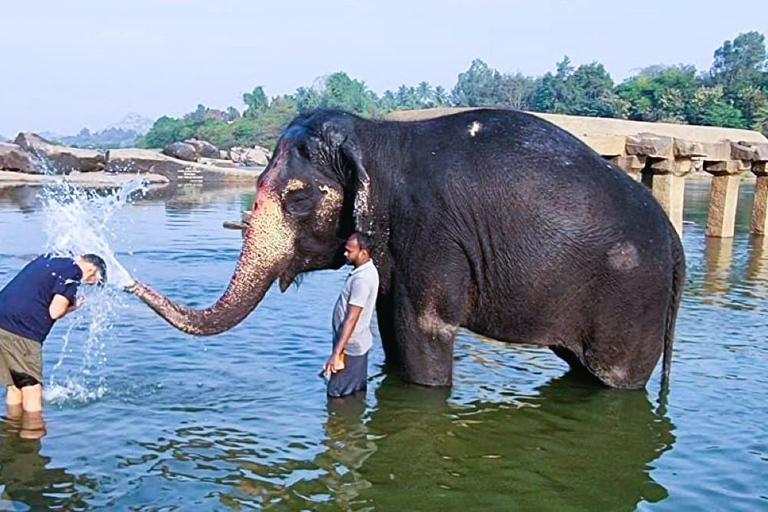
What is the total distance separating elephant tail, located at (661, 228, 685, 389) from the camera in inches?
329

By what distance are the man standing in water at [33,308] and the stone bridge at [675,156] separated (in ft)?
25.1

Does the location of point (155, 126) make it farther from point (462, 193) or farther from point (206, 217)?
point (462, 193)

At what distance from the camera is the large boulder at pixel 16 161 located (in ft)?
123

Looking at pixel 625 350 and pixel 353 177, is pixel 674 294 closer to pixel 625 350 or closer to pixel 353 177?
pixel 625 350

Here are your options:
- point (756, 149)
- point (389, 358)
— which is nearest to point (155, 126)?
point (756, 149)

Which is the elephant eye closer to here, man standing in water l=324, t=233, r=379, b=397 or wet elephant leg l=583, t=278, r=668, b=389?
man standing in water l=324, t=233, r=379, b=397

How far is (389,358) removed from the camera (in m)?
8.45

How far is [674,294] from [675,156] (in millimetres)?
9897

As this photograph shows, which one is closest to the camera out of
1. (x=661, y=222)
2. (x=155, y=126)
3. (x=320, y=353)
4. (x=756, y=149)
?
(x=661, y=222)

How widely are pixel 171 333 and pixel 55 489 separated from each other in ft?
14.4

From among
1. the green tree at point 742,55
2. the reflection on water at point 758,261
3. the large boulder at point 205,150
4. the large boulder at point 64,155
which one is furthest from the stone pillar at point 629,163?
the green tree at point 742,55

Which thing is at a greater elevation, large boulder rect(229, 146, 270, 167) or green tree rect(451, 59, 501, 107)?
green tree rect(451, 59, 501, 107)

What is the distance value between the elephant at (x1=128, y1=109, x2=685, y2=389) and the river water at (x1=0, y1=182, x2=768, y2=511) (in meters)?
0.64

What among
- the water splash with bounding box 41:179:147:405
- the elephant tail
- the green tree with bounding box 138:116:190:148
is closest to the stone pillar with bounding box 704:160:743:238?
the elephant tail
